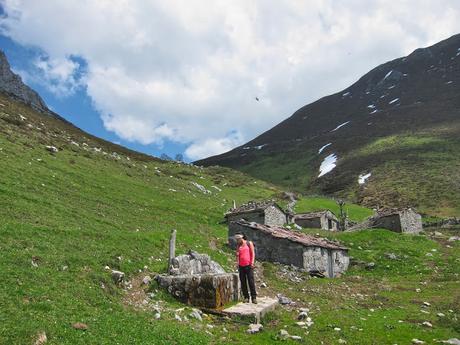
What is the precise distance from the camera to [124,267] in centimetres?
1998

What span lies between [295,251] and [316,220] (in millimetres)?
25035

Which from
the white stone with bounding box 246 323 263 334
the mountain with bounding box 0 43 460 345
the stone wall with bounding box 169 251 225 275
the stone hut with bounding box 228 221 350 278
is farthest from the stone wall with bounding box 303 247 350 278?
the white stone with bounding box 246 323 263 334

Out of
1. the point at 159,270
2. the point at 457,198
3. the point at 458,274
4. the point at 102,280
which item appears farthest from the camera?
the point at 457,198

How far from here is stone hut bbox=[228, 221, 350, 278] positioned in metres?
32.8

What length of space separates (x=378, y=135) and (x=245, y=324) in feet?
487

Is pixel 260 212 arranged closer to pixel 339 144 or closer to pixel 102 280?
pixel 102 280

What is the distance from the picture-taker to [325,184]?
12044 centimetres

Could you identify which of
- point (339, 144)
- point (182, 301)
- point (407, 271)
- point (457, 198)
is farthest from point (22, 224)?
point (339, 144)

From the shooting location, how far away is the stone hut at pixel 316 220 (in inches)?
2239

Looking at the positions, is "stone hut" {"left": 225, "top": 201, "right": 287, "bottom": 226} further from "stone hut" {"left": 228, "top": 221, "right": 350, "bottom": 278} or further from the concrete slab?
the concrete slab

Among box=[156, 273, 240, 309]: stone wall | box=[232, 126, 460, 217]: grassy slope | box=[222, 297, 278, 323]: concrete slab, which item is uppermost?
box=[232, 126, 460, 217]: grassy slope

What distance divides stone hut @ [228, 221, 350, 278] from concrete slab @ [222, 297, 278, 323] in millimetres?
13829

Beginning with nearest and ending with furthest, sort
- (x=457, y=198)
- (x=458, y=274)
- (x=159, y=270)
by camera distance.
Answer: (x=159, y=270) < (x=458, y=274) < (x=457, y=198)

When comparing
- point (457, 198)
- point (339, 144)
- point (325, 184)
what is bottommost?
point (457, 198)
